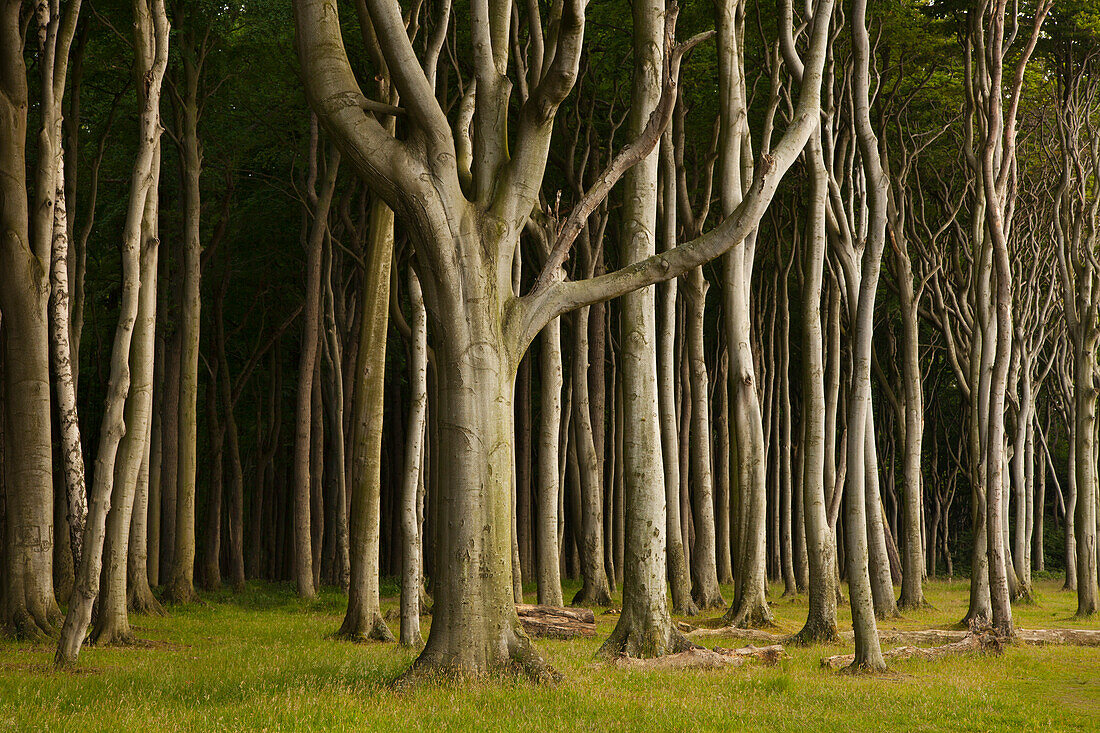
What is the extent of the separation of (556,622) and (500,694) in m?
6.42

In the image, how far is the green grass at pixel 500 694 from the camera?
263 inches

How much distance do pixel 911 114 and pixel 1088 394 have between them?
7.63 metres

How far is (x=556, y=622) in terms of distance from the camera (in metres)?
13.7

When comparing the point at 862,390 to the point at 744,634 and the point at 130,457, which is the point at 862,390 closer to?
the point at 744,634

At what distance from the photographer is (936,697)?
8.95 m

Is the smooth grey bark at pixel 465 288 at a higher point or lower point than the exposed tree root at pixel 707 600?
higher

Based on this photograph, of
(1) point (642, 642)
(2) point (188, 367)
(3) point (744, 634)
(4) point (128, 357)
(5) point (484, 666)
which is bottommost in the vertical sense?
(3) point (744, 634)

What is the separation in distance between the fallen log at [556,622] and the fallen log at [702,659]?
2875mm

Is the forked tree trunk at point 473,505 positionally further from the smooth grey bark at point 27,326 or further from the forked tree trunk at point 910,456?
the forked tree trunk at point 910,456

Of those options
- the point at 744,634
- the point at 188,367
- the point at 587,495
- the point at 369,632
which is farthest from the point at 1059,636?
the point at 188,367

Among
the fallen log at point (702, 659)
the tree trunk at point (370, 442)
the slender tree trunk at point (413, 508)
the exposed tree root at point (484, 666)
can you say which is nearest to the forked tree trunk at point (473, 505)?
the exposed tree root at point (484, 666)

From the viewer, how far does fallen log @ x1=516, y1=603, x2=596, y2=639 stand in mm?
13430

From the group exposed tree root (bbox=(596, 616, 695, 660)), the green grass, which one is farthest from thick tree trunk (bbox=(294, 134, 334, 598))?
exposed tree root (bbox=(596, 616, 695, 660))

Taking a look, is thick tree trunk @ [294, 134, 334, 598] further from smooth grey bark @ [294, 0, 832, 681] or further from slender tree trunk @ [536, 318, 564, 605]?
smooth grey bark @ [294, 0, 832, 681]
